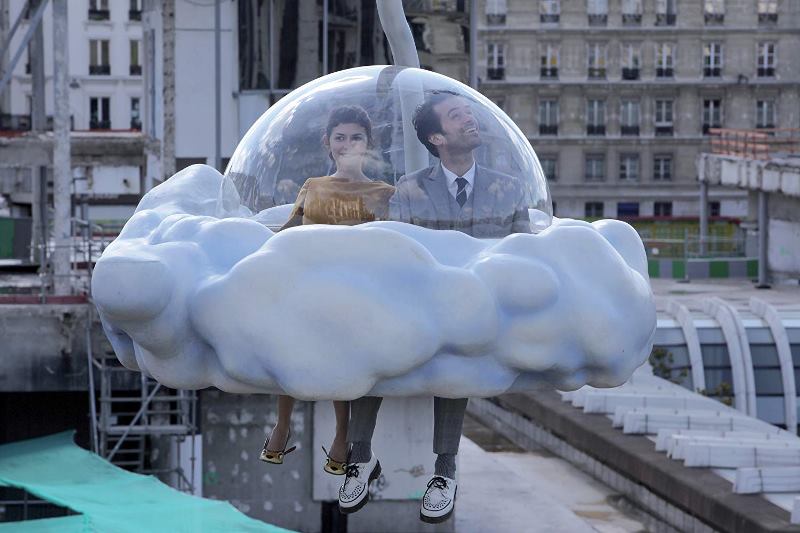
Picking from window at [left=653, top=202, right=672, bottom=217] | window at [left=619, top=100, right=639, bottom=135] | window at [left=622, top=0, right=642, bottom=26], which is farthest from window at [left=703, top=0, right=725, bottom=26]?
window at [left=653, top=202, right=672, bottom=217]

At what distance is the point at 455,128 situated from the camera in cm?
708

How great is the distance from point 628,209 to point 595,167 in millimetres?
2310

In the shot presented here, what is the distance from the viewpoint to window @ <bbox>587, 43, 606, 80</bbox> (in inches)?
3022

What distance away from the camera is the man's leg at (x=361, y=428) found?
7500 millimetres

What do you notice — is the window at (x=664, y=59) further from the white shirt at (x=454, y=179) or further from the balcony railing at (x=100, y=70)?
the white shirt at (x=454, y=179)

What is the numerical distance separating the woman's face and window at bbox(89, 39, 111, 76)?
6566cm

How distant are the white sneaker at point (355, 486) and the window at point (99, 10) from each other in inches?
2557

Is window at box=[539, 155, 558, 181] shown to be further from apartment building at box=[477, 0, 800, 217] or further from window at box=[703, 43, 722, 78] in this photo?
window at box=[703, 43, 722, 78]

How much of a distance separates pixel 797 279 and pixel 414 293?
166ft

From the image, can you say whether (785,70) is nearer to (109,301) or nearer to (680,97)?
(680,97)

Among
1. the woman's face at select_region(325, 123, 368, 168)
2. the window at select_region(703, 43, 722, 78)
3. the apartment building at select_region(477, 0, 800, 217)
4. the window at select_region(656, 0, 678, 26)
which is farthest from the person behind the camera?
the window at select_region(703, 43, 722, 78)

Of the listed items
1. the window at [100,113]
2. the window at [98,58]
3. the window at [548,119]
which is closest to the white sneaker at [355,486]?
the window at [100,113]

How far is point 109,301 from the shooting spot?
6.29 meters

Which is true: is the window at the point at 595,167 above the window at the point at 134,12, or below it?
below
